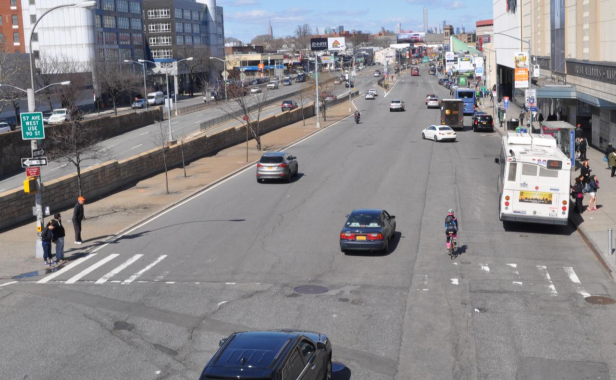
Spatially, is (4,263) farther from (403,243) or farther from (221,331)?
(403,243)

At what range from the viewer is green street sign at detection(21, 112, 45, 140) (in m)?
24.2

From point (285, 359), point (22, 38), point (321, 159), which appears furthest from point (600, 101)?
point (22, 38)

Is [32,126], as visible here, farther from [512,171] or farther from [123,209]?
[512,171]

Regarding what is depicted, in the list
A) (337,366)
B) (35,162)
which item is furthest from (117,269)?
(337,366)

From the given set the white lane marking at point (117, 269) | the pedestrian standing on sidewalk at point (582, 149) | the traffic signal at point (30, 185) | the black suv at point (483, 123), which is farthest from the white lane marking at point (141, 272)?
the black suv at point (483, 123)

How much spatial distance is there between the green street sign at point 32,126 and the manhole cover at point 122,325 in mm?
10073

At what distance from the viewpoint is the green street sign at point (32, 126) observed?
79.5 feet

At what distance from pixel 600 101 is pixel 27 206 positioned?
33438 mm

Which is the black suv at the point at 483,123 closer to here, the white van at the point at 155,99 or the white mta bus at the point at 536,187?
the white mta bus at the point at 536,187

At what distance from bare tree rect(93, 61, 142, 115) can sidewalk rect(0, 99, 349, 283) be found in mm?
49303

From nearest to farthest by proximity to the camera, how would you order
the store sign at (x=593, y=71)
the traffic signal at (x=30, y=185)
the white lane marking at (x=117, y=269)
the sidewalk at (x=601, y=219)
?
1. the white lane marking at (x=117, y=269)
2. the sidewalk at (x=601, y=219)
3. the traffic signal at (x=30, y=185)
4. the store sign at (x=593, y=71)

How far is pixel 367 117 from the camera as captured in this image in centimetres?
8112

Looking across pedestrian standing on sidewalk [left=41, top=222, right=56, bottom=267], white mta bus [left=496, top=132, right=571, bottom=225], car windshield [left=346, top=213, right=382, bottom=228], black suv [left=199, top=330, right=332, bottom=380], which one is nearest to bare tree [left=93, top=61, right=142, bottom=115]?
pedestrian standing on sidewalk [left=41, top=222, right=56, bottom=267]

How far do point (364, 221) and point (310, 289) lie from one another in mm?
5018
